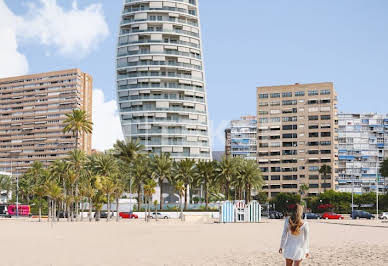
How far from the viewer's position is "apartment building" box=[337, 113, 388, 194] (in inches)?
6900

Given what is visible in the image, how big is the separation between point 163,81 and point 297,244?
4488 inches

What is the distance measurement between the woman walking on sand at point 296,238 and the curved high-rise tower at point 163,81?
361ft

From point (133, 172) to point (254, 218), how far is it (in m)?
35.8

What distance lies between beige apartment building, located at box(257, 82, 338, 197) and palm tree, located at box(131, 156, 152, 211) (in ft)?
222

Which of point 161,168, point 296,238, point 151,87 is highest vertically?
point 151,87

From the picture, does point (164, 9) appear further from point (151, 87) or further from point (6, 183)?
point (6, 183)

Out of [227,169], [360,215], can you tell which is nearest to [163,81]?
[227,169]

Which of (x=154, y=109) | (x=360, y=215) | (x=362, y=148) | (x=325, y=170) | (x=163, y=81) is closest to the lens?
(x=360, y=215)

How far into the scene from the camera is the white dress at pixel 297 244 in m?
11.6

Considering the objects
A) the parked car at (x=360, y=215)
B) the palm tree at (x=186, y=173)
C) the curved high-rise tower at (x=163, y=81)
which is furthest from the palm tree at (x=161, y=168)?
the parked car at (x=360, y=215)

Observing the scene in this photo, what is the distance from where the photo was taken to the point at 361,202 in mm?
120062

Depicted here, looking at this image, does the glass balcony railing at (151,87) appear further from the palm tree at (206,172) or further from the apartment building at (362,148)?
the apartment building at (362,148)

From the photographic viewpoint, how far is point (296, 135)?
162 meters

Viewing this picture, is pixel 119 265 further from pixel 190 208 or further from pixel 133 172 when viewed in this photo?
pixel 190 208
